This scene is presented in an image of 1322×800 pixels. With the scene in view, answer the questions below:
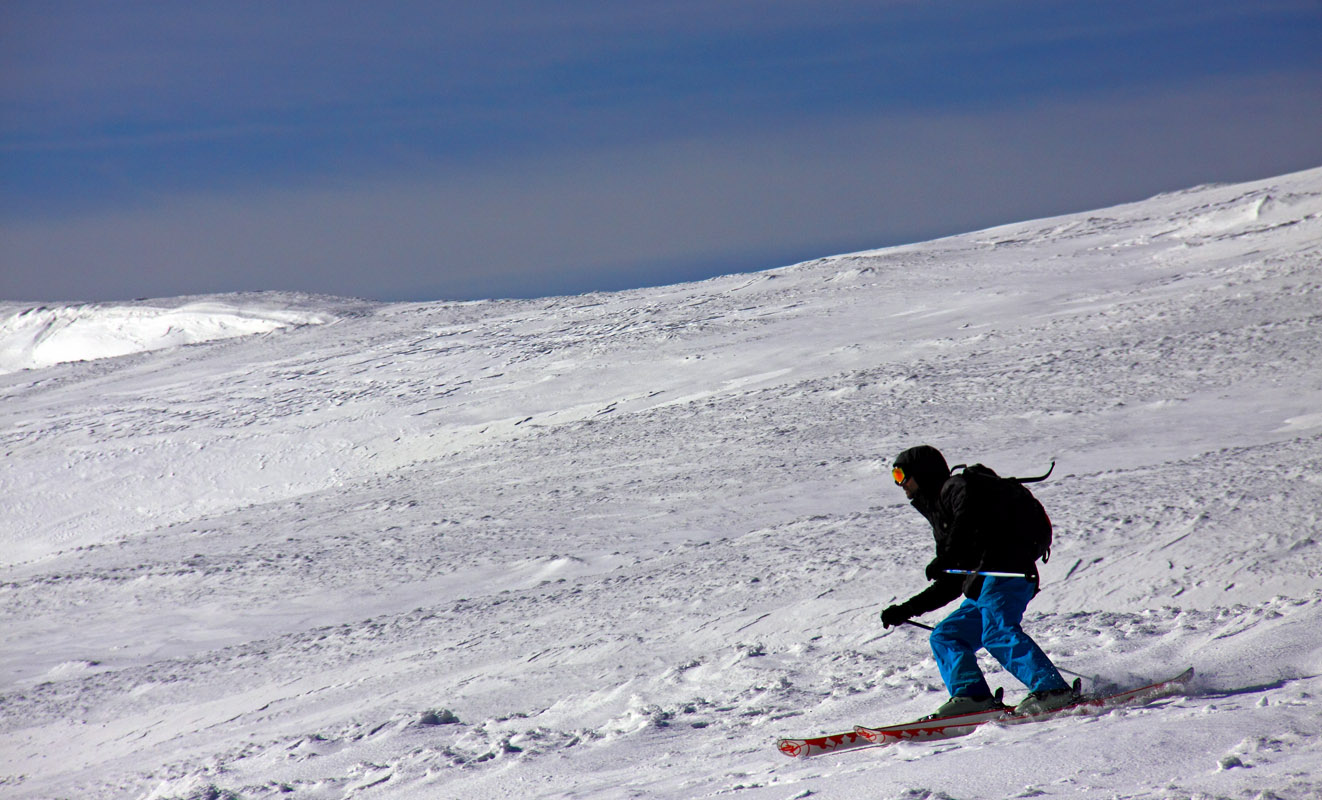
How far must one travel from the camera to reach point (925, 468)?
4594mm

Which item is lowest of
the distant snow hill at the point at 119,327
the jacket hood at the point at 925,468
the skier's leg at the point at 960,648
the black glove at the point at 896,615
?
the skier's leg at the point at 960,648

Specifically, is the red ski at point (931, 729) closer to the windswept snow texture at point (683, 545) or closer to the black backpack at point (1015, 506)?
the windswept snow texture at point (683, 545)

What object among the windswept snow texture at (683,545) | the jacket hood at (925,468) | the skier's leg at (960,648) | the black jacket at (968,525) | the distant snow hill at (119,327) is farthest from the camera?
the distant snow hill at (119,327)

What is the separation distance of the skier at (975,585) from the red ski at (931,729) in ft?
0.14

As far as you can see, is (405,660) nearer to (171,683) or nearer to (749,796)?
(171,683)

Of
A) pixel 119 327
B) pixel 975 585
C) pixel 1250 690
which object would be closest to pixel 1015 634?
pixel 975 585

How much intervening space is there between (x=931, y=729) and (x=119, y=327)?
35.8 metres

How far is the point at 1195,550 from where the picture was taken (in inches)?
278

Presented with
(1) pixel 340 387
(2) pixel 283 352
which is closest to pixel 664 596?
(1) pixel 340 387

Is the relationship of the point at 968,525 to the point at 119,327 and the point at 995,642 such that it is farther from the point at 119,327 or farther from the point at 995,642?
the point at 119,327

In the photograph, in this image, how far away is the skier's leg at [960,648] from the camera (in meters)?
4.74

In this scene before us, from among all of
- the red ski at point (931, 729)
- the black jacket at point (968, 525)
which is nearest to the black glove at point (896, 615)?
the black jacket at point (968, 525)

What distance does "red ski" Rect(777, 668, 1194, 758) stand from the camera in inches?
179

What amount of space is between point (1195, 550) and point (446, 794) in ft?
17.0
